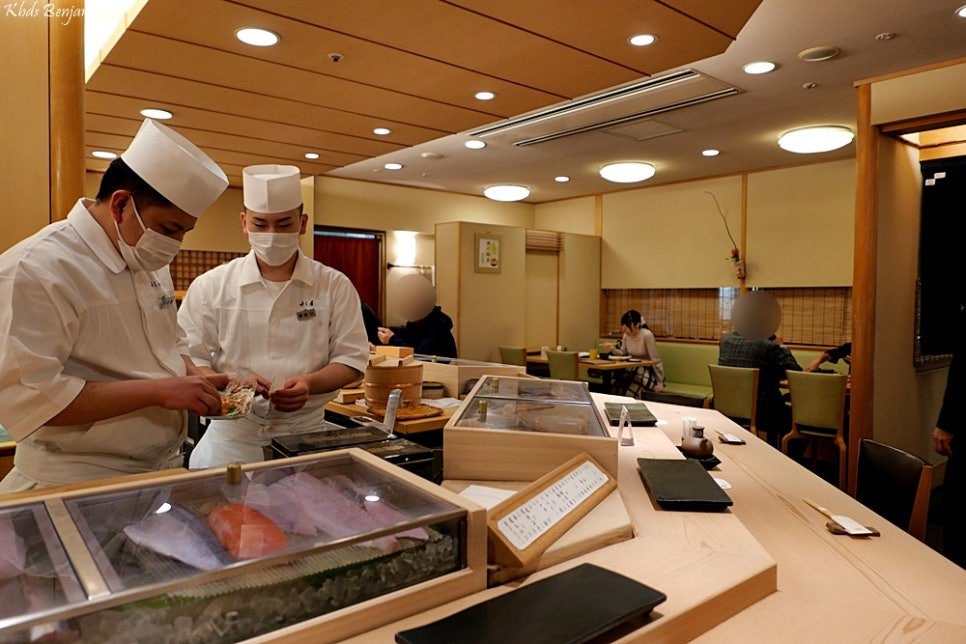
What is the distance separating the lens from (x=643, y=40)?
2857 millimetres

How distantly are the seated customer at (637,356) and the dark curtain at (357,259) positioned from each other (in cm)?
322

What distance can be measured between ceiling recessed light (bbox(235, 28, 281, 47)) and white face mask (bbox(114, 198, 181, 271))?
5.06ft

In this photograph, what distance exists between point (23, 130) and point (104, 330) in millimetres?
1350

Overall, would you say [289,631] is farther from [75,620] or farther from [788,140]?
[788,140]

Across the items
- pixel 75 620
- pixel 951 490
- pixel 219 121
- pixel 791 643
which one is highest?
pixel 219 121

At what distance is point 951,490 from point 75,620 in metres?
3.02

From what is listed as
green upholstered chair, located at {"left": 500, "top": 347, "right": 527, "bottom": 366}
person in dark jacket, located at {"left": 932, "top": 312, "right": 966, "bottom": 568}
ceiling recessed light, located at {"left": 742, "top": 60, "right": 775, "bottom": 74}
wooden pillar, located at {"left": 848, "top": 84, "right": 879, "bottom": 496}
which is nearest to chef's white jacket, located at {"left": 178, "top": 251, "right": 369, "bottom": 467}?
person in dark jacket, located at {"left": 932, "top": 312, "right": 966, "bottom": 568}

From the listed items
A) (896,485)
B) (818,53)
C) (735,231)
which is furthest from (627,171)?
(896,485)

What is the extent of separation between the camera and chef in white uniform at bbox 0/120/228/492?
138 centimetres

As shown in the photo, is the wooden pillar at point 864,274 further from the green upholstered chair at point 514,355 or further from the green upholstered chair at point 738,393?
the green upholstered chair at point 514,355

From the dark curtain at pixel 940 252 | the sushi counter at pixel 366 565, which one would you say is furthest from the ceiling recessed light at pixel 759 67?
the sushi counter at pixel 366 565

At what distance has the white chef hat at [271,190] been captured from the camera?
221cm

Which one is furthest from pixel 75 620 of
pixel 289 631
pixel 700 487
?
pixel 700 487

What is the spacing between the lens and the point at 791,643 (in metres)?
1.00
